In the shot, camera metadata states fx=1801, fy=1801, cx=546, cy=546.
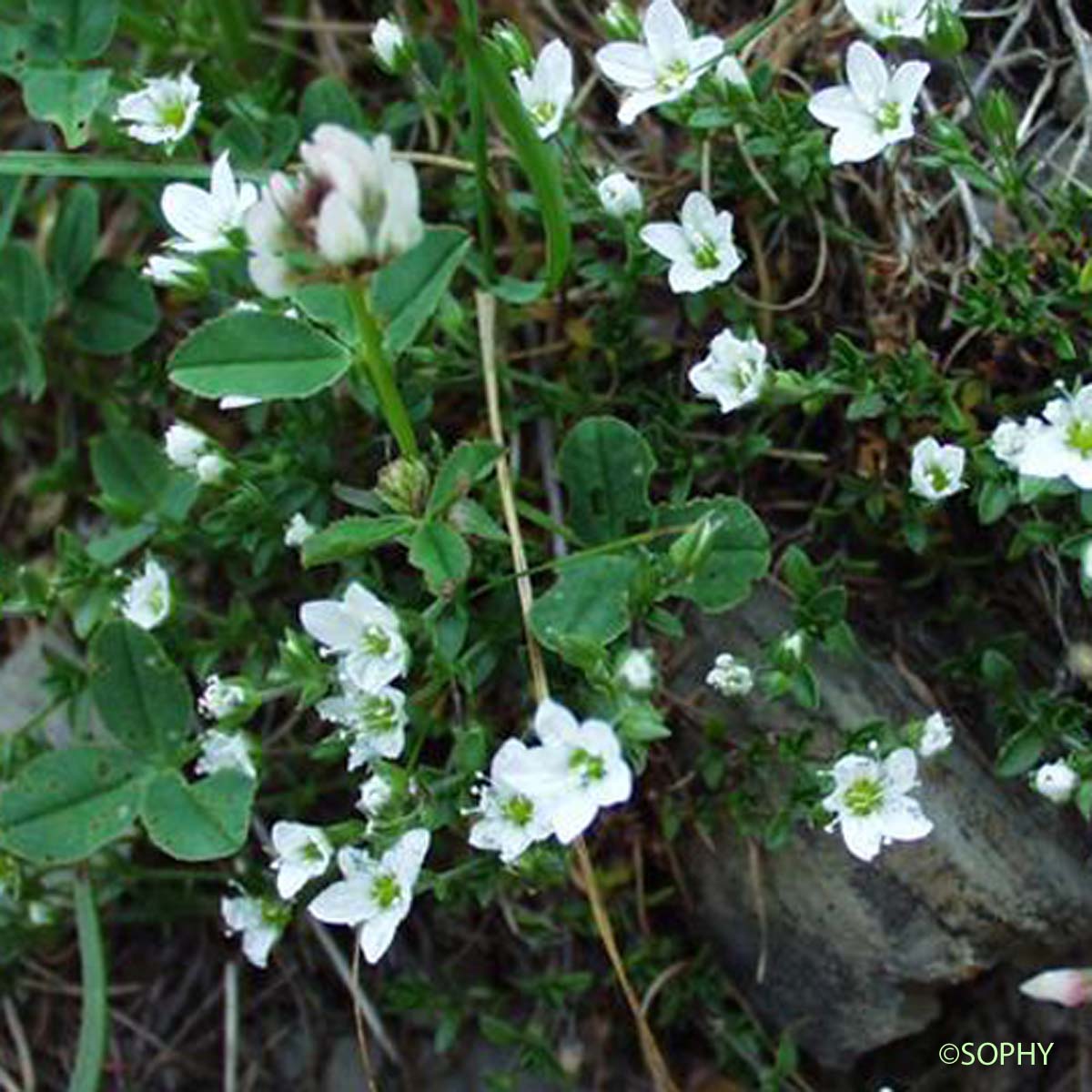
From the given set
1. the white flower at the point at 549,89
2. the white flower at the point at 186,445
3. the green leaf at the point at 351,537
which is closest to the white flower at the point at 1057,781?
the green leaf at the point at 351,537

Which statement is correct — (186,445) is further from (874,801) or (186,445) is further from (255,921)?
(874,801)

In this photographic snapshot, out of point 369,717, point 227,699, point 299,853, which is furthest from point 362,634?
point 299,853

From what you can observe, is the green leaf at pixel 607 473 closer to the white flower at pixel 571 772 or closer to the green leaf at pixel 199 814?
the white flower at pixel 571 772

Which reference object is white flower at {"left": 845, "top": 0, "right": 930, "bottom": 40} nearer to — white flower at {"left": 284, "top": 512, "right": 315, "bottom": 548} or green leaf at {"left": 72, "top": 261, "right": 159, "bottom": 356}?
white flower at {"left": 284, "top": 512, "right": 315, "bottom": 548}

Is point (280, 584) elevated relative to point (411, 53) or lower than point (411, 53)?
lower

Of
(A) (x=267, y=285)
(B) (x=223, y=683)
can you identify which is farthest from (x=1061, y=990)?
(A) (x=267, y=285)

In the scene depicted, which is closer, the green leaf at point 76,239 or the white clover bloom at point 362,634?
the white clover bloom at point 362,634

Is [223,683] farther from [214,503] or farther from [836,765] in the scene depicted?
[836,765]
